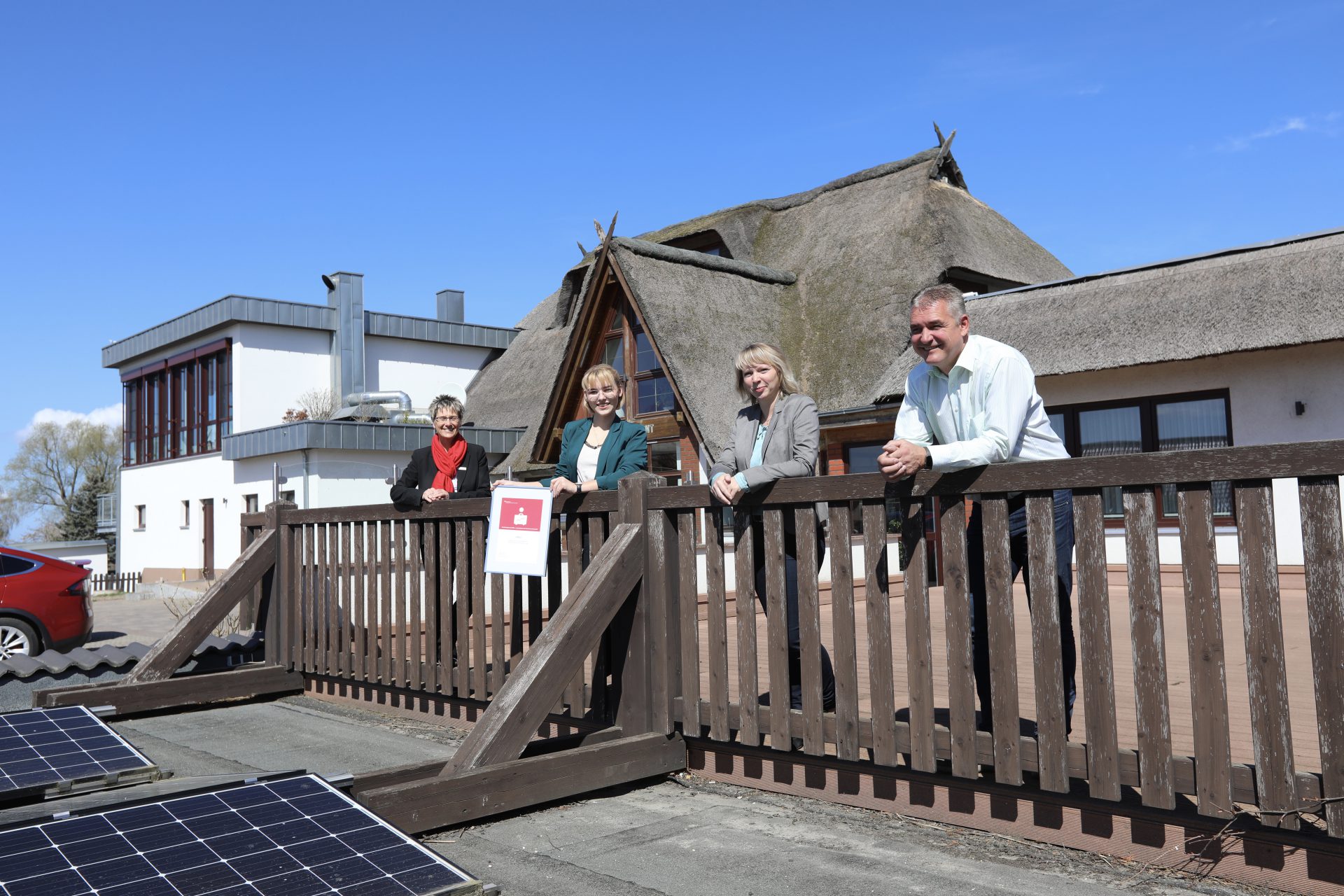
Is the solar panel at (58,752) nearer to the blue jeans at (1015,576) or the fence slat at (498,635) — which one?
the fence slat at (498,635)

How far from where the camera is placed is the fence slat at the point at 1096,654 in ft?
10.2

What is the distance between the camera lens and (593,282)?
20.2 m

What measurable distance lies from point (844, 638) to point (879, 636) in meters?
0.13

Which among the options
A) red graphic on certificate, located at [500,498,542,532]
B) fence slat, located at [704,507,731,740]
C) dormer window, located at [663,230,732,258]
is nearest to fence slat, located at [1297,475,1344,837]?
fence slat, located at [704,507,731,740]

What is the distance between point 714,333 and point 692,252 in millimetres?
2251

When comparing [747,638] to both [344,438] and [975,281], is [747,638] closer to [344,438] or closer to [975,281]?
[975,281]

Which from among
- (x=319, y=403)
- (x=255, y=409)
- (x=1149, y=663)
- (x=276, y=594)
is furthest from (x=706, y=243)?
(x=1149, y=663)

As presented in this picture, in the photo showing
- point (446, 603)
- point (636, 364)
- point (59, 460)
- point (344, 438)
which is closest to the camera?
point (446, 603)

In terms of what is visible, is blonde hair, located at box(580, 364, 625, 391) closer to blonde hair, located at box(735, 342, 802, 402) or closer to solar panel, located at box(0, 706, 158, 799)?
blonde hair, located at box(735, 342, 802, 402)

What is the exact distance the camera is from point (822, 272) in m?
22.5

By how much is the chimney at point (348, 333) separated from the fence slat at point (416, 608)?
27325 millimetres

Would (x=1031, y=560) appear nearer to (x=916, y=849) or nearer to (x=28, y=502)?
(x=916, y=849)

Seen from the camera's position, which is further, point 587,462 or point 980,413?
point 587,462

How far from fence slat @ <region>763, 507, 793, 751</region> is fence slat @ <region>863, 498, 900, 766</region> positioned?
0.40 meters
